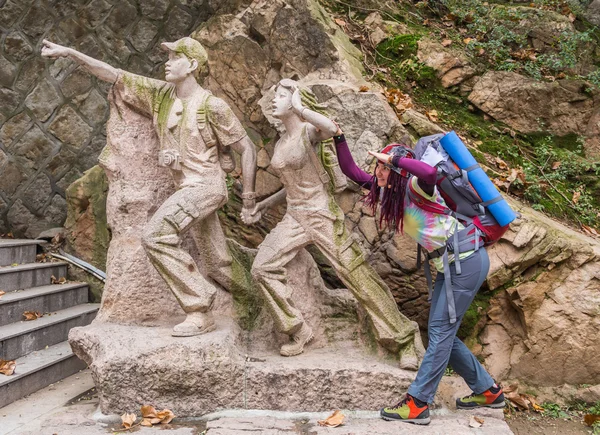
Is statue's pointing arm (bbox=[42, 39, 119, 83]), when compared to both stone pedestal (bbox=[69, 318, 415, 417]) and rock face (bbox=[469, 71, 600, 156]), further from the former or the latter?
rock face (bbox=[469, 71, 600, 156])

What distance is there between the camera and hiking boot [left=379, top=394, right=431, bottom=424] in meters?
4.04

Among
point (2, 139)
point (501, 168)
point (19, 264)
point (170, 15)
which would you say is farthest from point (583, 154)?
point (2, 139)

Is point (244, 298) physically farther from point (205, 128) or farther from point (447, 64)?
point (447, 64)

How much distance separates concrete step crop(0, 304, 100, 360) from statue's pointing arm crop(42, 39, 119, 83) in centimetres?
233

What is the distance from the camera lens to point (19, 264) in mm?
6566

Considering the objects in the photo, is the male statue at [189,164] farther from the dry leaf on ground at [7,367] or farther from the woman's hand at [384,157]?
the dry leaf on ground at [7,367]

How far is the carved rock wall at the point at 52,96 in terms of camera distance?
749cm

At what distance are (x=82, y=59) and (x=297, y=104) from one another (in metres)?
1.80

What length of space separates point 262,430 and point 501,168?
3498mm

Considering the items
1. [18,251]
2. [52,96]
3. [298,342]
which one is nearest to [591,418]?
[298,342]

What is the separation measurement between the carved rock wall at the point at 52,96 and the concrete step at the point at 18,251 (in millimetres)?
671

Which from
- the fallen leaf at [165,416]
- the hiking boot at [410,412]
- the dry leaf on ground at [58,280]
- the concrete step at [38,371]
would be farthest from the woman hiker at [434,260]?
the dry leaf on ground at [58,280]

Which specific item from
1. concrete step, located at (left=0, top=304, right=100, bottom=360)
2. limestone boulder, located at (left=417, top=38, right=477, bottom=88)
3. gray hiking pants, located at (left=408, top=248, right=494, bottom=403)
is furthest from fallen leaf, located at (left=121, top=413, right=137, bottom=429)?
limestone boulder, located at (left=417, top=38, right=477, bottom=88)

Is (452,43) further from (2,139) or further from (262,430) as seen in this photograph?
(2,139)
